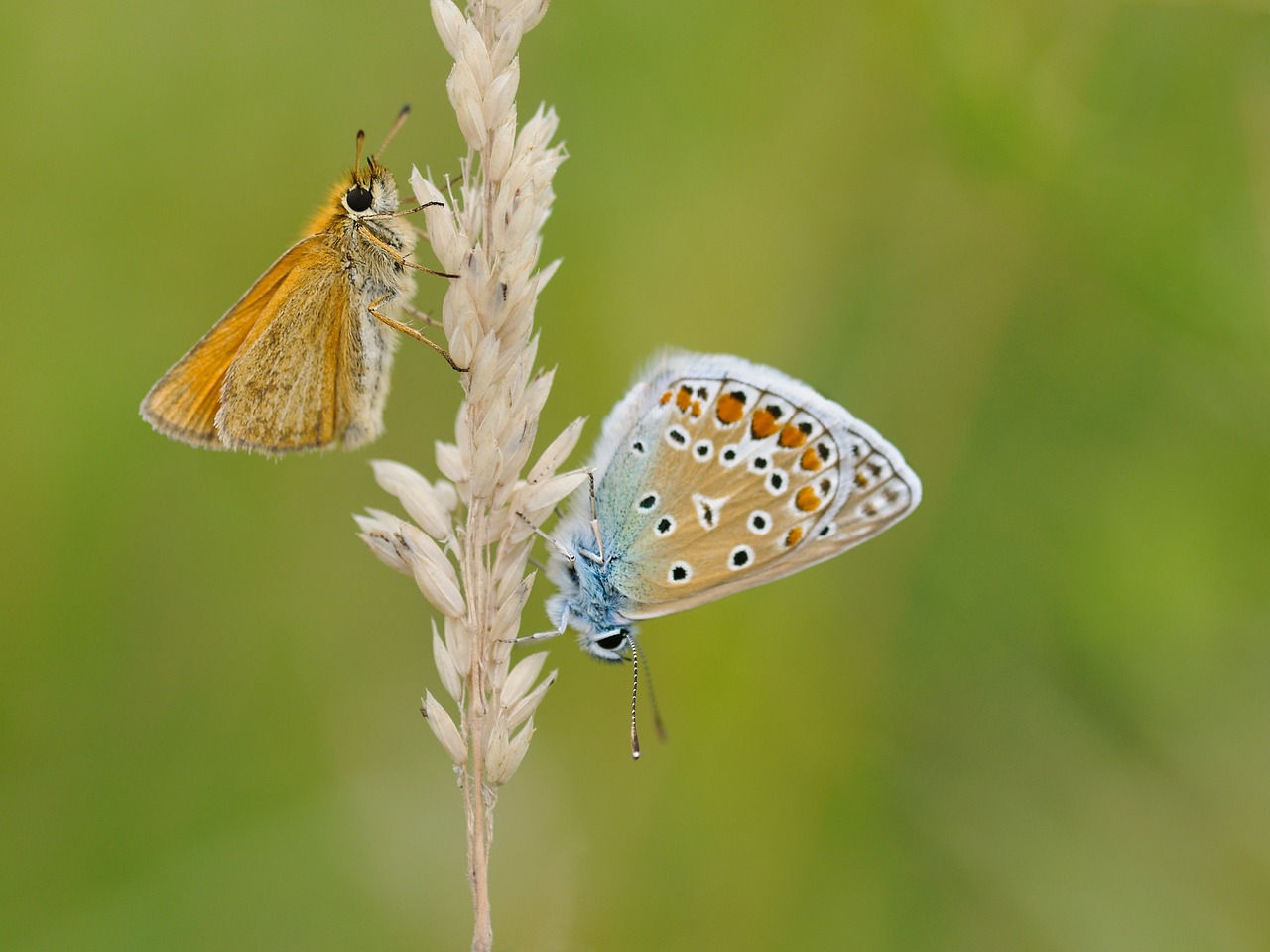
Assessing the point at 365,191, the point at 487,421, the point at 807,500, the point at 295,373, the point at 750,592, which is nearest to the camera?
the point at 487,421

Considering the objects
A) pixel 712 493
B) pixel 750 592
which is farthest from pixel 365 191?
pixel 750 592

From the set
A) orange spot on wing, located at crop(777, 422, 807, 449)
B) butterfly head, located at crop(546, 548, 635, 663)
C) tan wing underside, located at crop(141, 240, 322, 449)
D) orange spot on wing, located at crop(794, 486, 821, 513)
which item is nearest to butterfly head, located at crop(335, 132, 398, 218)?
tan wing underside, located at crop(141, 240, 322, 449)

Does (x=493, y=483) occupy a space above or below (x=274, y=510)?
above

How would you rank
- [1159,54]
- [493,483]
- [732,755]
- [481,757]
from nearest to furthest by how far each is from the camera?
1. [481,757]
2. [493,483]
3. [1159,54]
4. [732,755]

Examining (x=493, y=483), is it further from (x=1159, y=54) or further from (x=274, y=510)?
(x=1159, y=54)

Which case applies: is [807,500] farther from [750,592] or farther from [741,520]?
[750,592]

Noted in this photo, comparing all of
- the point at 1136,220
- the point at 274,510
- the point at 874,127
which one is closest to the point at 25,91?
the point at 274,510

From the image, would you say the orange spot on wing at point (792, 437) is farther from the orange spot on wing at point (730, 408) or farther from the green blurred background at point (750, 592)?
the green blurred background at point (750, 592)

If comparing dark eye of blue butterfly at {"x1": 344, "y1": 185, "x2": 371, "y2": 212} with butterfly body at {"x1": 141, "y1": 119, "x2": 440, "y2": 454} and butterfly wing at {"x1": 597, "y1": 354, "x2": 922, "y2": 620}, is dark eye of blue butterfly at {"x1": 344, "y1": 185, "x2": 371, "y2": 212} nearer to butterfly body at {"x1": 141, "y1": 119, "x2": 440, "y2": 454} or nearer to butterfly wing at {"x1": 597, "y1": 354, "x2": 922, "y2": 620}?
butterfly body at {"x1": 141, "y1": 119, "x2": 440, "y2": 454}
